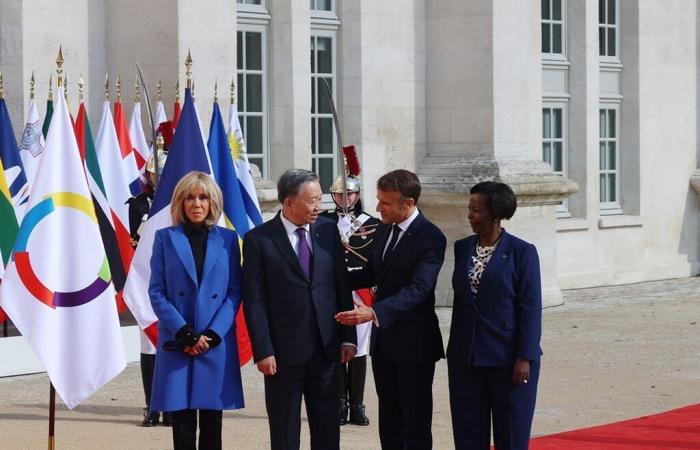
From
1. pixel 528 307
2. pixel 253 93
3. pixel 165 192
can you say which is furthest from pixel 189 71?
pixel 253 93

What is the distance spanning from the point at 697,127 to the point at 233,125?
10.0 meters

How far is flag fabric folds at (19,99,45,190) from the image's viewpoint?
12078 millimetres

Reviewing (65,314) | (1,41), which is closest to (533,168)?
(1,41)

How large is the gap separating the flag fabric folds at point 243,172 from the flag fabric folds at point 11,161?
1.58 meters

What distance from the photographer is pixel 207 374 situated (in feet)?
23.0

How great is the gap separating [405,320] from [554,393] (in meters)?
3.81

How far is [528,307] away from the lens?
6988mm

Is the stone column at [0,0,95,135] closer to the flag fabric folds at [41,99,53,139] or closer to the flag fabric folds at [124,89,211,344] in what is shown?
the flag fabric folds at [41,99,53,139]

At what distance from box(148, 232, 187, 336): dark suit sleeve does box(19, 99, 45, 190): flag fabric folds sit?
519cm

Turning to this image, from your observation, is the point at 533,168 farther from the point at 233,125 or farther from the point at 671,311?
the point at 233,125

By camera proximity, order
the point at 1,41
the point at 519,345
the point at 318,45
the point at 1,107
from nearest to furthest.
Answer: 1. the point at 519,345
2. the point at 1,107
3. the point at 1,41
4. the point at 318,45

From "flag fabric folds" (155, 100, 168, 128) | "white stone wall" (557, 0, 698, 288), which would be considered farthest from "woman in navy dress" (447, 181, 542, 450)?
"white stone wall" (557, 0, 698, 288)

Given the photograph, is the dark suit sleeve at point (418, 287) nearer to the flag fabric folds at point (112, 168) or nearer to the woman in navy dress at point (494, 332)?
the woman in navy dress at point (494, 332)

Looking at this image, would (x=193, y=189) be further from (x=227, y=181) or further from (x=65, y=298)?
(x=227, y=181)
